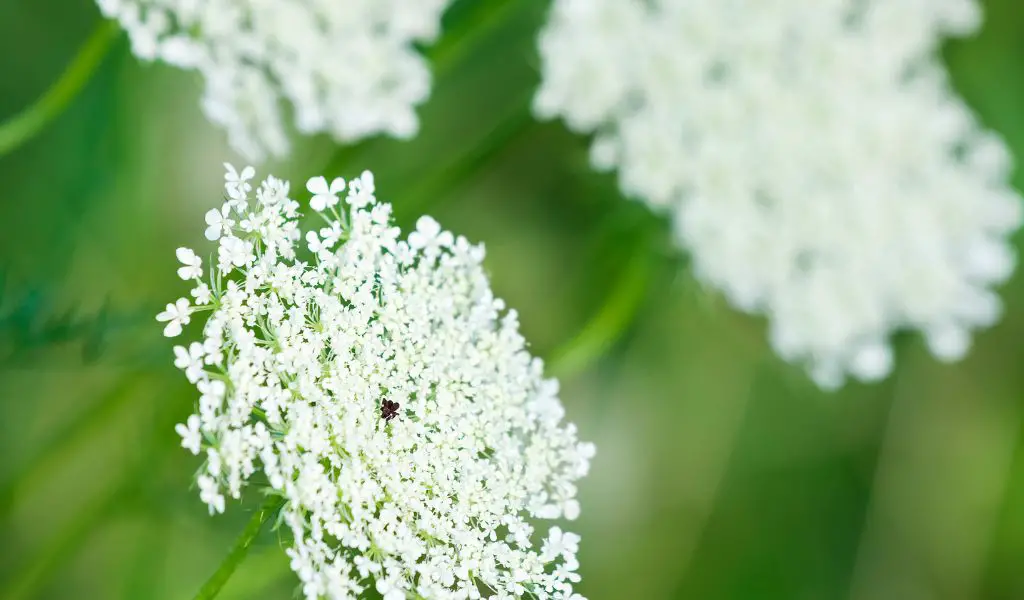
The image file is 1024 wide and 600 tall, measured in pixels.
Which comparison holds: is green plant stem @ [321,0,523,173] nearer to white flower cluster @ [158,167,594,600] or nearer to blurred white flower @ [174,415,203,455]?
white flower cluster @ [158,167,594,600]

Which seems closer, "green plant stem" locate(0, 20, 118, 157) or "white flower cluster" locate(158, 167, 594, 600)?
"white flower cluster" locate(158, 167, 594, 600)

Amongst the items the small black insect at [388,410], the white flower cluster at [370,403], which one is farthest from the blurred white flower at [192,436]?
the small black insect at [388,410]

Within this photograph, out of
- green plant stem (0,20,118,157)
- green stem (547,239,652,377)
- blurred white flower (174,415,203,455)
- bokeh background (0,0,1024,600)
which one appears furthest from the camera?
bokeh background (0,0,1024,600)

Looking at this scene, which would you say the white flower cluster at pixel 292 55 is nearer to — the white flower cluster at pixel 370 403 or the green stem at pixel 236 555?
the white flower cluster at pixel 370 403

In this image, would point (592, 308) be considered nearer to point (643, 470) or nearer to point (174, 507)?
point (643, 470)

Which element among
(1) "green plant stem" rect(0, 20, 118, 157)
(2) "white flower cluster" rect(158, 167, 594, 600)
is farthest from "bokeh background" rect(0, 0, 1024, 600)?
(2) "white flower cluster" rect(158, 167, 594, 600)

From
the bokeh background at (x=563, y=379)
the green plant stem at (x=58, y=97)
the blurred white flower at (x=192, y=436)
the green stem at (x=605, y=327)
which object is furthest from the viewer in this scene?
the bokeh background at (x=563, y=379)

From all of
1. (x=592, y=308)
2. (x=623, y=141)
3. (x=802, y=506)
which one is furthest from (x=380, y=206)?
(x=802, y=506)

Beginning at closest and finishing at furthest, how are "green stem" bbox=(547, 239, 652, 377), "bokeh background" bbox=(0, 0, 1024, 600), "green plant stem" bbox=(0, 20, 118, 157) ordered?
"green plant stem" bbox=(0, 20, 118, 157)
"green stem" bbox=(547, 239, 652, 377)
"bokeh background" bbox=(0, 0, 1024, 600)
